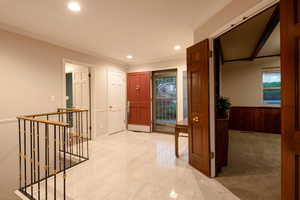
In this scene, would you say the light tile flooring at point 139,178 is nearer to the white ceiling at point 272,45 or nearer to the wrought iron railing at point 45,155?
the wrought iron railing at point 45,155

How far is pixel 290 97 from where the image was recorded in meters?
1.12

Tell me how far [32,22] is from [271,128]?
22.4 ft

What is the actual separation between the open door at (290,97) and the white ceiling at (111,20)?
991 millimetres

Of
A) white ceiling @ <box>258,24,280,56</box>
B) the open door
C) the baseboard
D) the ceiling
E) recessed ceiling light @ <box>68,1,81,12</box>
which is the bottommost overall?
the baseboard

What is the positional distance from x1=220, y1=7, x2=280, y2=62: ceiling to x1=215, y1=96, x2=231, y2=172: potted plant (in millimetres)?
1457

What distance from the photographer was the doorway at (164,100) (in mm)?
4844

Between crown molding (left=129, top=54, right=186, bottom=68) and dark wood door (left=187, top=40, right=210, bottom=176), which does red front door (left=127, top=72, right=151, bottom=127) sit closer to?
crown molding (left=129, top=54, right=186, bottom=68)

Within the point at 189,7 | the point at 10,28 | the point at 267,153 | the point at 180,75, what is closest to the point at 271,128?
the point at 267,153

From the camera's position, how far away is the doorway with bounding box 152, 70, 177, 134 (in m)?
4.84

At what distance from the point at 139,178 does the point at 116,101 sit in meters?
3.21

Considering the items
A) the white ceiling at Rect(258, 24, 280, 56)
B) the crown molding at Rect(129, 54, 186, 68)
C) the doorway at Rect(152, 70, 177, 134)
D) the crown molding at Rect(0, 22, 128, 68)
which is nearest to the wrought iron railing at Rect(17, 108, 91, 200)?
the crown molding at Rect(0, 22, 128, 68)

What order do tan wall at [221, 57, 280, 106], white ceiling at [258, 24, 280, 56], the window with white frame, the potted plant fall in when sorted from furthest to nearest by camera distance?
1. tan wall at [221, 57, 280, 106]
2. the window with white frame
3. white ceiling at [258, 24, 280, 56]
4. the potted plant

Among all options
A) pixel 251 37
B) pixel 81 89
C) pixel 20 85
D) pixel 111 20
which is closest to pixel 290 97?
pixel 111 20

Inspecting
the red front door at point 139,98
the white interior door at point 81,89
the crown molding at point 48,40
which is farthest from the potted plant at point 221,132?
the white interior door at point 81,89
